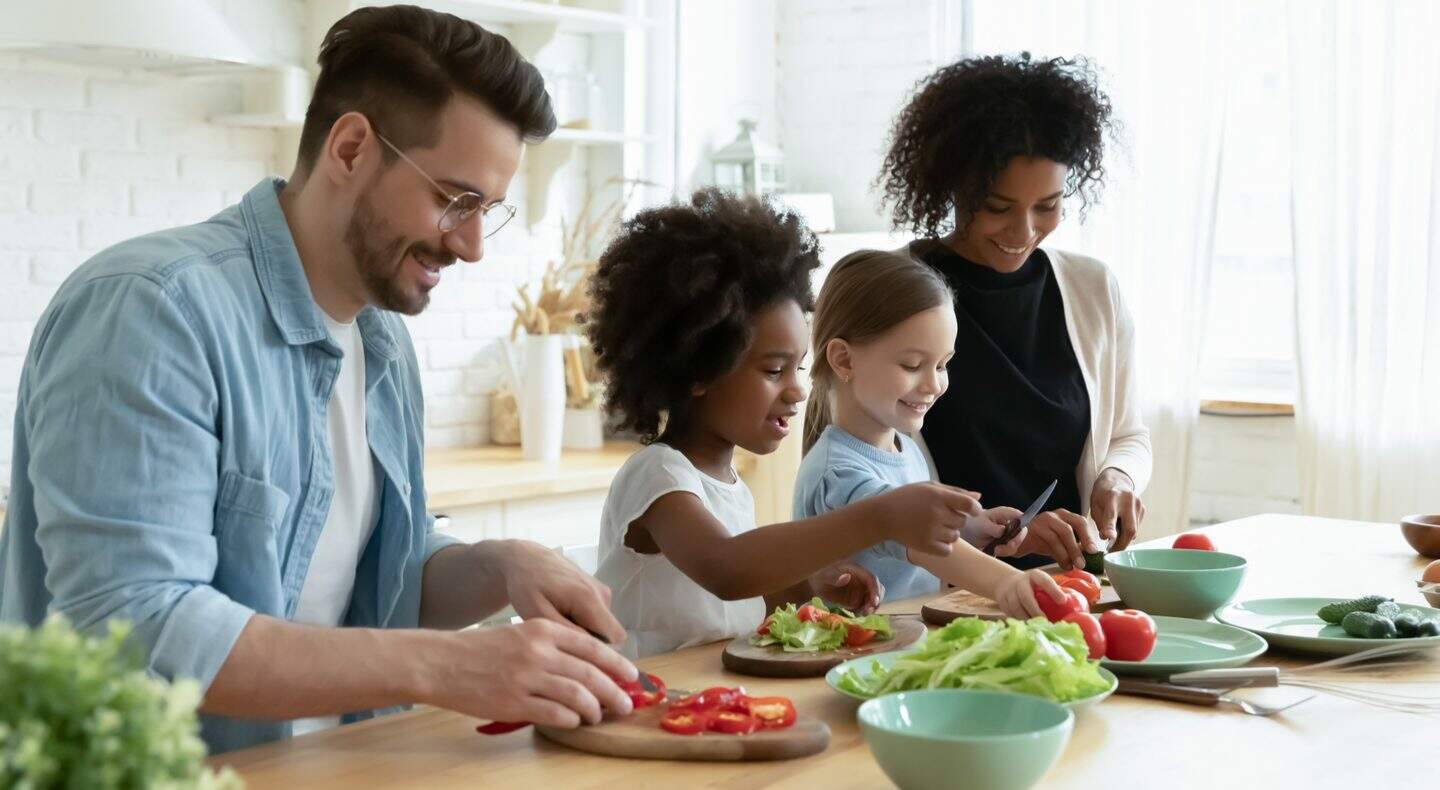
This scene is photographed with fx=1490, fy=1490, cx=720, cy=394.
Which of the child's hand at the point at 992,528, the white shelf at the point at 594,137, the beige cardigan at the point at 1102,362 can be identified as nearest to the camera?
the child's hand at the point at 992,528

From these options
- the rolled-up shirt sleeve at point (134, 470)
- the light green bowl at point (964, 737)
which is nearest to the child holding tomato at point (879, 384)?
the light green bowl at point (964, 737)

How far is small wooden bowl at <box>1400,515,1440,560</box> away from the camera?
2.39 meters

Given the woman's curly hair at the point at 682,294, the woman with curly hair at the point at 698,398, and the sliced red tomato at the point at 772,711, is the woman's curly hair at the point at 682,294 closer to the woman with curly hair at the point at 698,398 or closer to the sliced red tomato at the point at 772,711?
the woman with curly hair at the point at 698,398

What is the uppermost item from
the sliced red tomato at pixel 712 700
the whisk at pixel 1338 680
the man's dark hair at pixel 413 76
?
the man's dark hair at pixel 413 76

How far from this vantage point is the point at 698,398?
6.98ft

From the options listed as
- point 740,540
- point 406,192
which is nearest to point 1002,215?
point 740,540

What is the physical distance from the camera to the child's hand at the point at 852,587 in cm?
200

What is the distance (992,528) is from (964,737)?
971 mm

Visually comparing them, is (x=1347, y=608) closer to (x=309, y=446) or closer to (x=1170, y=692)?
(x=1170, y=692)

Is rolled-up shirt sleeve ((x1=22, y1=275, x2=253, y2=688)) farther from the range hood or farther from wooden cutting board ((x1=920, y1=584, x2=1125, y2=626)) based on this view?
the range hood

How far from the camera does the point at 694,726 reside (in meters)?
1.36

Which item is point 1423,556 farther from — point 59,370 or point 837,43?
point 837,43

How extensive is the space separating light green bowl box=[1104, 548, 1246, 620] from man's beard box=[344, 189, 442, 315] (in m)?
0.96

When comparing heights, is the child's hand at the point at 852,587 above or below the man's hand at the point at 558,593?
below
